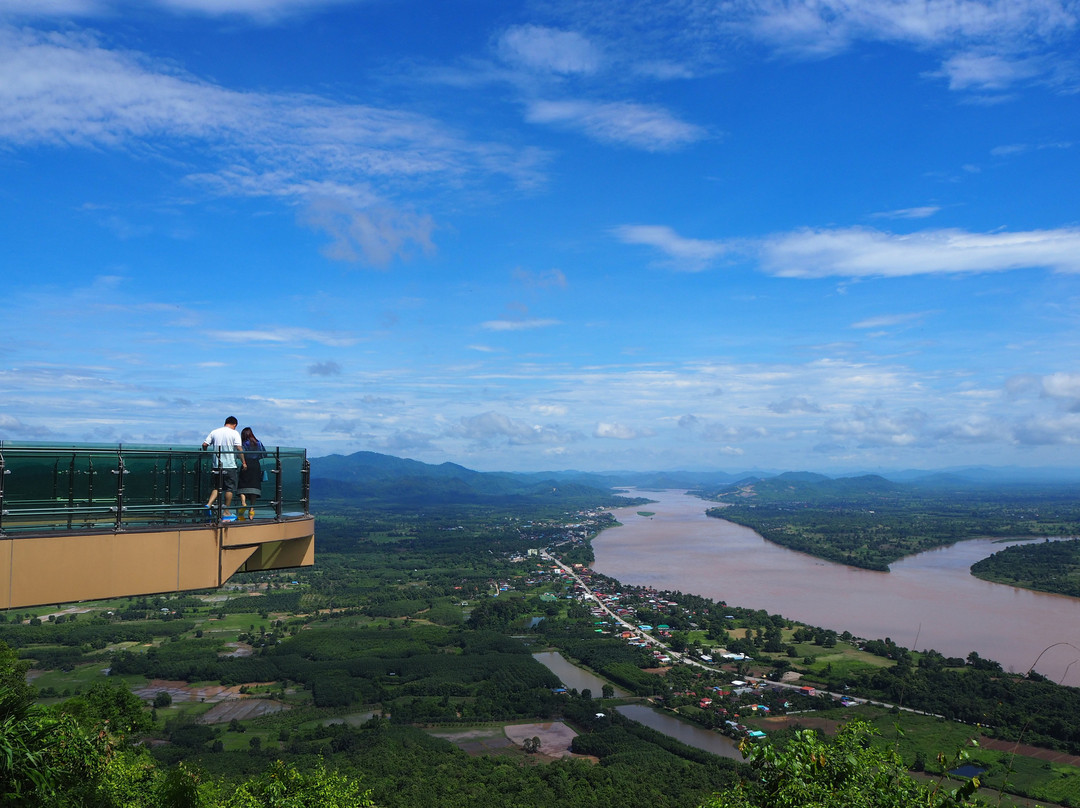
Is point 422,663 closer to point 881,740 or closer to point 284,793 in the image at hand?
point 881,740

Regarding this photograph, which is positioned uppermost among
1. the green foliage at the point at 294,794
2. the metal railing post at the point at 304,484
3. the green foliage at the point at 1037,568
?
the metal railing post at the point at 304,484

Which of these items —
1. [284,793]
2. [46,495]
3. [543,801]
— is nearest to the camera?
[46,495]

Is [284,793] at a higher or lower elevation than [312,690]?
higher

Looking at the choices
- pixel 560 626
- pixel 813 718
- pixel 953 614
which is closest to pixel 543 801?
pixel 813 718

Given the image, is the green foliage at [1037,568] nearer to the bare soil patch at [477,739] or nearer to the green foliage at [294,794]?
the bare soil patch at [477,739]

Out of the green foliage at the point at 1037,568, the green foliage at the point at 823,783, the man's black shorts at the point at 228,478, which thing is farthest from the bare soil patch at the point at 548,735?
the green foliage at the point at 1037,568

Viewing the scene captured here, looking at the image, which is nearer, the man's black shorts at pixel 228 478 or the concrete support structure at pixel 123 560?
the concrete support structure at pixel 123 560

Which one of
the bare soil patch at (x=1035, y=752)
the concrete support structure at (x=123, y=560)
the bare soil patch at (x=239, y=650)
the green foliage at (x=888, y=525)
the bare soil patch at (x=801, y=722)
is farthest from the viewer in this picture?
the green foliage at (x=888, y=525)
